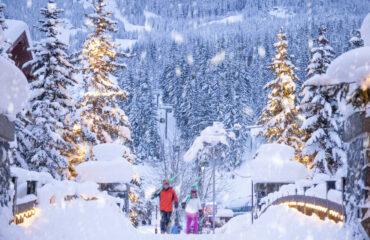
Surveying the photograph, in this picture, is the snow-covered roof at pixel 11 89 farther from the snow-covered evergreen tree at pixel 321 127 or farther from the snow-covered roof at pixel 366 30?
the snow-covered evergreen tree at pixel 321 127

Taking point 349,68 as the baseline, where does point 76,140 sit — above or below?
below

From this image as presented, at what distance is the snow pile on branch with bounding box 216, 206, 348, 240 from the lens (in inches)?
217

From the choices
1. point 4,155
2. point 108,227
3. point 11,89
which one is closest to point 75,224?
point 108,227

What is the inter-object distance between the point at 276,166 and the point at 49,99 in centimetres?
1055

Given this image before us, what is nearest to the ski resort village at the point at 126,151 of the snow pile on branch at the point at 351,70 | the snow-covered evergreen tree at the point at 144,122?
the snow pile on branch at the point at 351,70

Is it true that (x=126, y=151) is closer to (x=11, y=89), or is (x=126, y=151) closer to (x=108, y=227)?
(x=108, y=227)

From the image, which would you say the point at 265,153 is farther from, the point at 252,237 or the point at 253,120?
the point at 253,120

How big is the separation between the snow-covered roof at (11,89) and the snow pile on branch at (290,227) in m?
4.01

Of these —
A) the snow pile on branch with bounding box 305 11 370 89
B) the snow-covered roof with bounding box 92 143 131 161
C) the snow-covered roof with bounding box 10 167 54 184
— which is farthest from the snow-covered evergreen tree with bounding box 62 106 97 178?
the snow pile on branch with bounding box 305 11 370 89

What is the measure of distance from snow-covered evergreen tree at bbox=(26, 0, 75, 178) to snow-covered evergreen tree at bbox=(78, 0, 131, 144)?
265 centimetres

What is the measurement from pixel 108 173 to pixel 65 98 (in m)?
8.17

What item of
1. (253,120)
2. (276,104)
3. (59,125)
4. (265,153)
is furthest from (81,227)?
(253,120)

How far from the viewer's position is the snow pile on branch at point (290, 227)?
551 cm

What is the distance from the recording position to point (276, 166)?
10727mm
